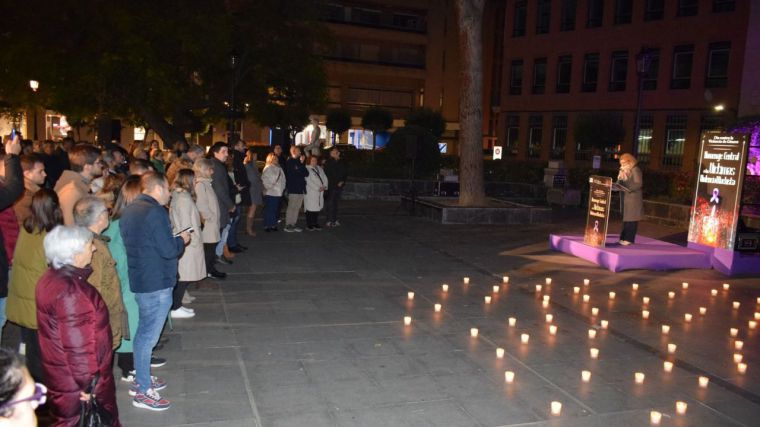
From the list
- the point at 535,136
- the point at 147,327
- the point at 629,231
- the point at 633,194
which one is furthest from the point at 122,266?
the point at 535,136

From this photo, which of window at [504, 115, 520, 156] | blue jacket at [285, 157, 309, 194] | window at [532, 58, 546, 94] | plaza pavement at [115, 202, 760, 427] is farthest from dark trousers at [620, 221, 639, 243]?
window at [504, 115, 520, 156]

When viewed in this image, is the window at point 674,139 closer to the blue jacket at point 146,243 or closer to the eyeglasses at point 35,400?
the blue jacket at point 146,243

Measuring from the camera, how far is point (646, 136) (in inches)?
1310

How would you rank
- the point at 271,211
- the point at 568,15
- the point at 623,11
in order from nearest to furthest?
the point at 271,211
the point at 623,11
the point at 568,15

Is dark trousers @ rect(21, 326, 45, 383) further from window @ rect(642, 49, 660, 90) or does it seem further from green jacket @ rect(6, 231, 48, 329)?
window @ rect(642, 49, 660, 90)

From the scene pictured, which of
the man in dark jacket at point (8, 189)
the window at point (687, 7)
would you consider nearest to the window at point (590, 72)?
the window at point (687, 7)

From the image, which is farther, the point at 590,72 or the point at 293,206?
the point at 590,72

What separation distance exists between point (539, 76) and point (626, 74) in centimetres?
596

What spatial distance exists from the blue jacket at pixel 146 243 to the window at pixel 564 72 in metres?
34.7

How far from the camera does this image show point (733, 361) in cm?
651

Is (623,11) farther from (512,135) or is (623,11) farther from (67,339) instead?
(67,339)

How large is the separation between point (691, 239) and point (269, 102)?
54.3 ft

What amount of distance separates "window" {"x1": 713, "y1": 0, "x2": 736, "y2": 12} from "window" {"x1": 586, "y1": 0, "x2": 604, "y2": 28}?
637cm

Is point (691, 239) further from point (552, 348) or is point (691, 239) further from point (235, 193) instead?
point (235, 193)
